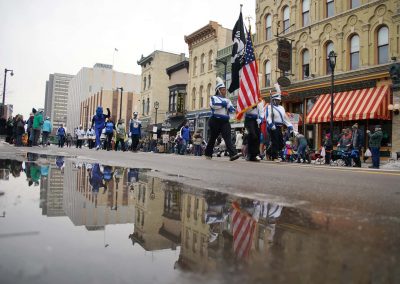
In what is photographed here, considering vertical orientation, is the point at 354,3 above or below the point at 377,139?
above

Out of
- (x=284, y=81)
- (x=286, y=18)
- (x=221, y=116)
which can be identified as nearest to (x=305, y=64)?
(x=284, y=81)

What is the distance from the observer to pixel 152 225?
1675mm

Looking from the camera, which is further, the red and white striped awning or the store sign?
the store sign

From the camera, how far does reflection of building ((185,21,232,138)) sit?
3503 cm

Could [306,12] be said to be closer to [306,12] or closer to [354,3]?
[306,12]

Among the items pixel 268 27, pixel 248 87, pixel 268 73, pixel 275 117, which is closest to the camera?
pixel 248 87

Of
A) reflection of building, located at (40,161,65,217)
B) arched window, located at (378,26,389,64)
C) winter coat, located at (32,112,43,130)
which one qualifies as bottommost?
reflection of building, located at (40,161,65,217)

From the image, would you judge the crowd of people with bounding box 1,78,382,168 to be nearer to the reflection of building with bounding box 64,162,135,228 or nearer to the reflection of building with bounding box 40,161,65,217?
the reflection of building with bounding box 40,161,65,217

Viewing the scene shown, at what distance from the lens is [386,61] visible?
1917cm

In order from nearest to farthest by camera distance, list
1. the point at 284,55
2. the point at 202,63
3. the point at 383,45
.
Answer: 1. the point at 383,45
2. the point at 284,55
3. the point at 202,63

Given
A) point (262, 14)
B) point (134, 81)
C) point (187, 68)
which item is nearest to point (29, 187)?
point (262, 14)

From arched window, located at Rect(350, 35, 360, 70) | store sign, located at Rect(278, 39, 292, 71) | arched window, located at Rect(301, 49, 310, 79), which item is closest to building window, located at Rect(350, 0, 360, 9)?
arched window, located at Rect(350, 35, 360, 70)

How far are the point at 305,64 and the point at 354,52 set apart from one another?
12.1 feet

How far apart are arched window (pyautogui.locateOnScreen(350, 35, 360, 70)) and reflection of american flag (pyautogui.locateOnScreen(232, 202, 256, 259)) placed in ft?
69.7
